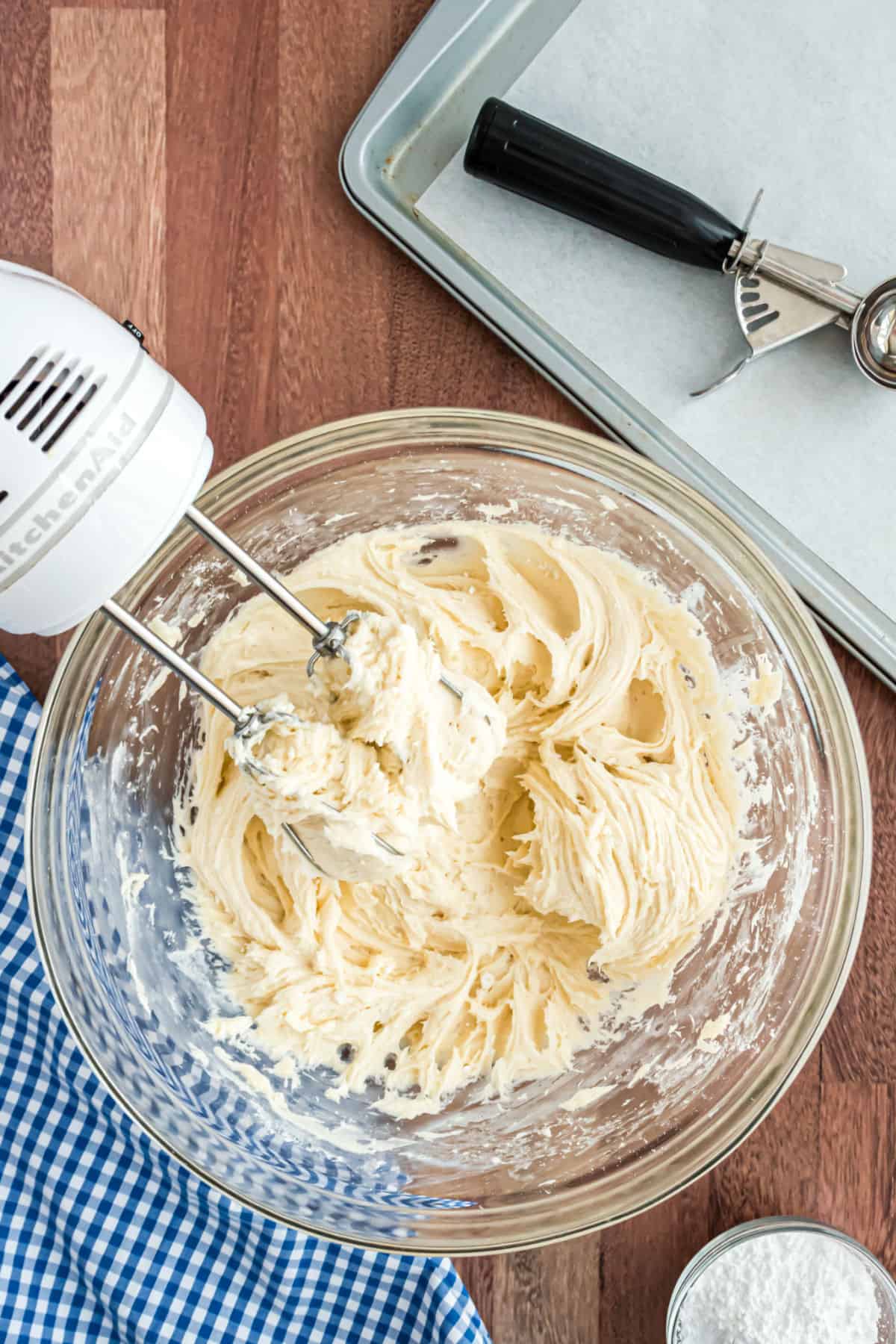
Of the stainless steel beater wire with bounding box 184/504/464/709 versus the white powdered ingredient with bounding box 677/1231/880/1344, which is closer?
the stainless steel beater wire with bounding box 184/504/464/709

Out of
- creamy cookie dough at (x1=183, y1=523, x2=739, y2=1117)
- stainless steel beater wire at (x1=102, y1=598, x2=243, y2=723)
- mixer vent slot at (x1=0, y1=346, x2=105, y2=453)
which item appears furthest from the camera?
A: creamy cookie dough at (x1=183, y1=523, x2=739, y2=1117)

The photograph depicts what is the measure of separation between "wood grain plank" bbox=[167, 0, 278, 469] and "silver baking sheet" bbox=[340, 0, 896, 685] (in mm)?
101

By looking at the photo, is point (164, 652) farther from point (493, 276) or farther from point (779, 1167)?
point (779, 1167)

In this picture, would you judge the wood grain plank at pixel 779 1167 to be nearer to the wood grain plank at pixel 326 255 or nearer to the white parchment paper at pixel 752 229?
the white parchment paper at pixel 752 229

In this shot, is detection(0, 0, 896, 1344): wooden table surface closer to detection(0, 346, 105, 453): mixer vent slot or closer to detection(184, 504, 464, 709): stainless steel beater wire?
detection(184, 504, 464, 709): stainless steel beater wire

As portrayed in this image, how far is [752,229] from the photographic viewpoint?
1.09 m

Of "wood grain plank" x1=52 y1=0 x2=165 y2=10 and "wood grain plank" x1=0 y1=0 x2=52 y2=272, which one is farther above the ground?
"wood grain plank" x1=52 y1=0 x2=165 y2=10

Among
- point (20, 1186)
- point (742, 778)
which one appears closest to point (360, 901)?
point (742, 778)

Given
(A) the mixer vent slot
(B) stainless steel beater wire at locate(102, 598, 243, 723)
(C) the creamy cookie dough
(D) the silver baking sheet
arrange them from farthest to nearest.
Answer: (D) the silver baking sheet
(C) the creamy cookie dough
(B) stainless steel beater wire at locate(102, 598, 243, 723)
(A) the mixer vent slot

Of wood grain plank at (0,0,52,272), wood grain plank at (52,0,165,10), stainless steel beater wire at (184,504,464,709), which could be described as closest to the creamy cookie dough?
stainless steel beater wire at (184,504,464,709)

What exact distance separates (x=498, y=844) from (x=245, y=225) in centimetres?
67

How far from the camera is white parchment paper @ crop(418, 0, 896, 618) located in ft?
3.58

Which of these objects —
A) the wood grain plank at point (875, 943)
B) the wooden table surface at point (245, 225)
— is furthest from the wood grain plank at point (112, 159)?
the wood grain plank at point (875, 943)

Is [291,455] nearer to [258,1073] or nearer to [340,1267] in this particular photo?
[258,1073]
